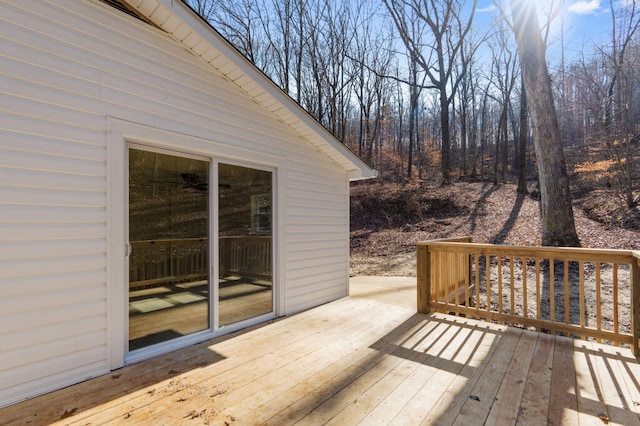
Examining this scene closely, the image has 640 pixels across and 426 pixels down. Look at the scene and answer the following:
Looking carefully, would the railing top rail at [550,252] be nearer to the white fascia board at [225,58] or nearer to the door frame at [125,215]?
the white fascia board at [225,58]

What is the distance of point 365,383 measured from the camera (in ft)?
8.42

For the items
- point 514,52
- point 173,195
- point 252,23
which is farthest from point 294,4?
point 173,195

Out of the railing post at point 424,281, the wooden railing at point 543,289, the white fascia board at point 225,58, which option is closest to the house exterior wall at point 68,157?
the white fascia board at point 225,58

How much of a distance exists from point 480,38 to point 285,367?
1822cm

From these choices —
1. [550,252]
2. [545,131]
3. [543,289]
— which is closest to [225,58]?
[550,252]

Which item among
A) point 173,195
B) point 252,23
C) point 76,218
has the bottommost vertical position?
point 76,218

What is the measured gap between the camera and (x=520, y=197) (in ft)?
44.4

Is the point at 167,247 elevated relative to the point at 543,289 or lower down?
elevated

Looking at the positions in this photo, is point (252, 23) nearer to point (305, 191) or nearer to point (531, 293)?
point (305, 191)

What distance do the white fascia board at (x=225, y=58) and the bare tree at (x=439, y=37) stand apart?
1204 centimetres

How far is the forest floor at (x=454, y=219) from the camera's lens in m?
8.85

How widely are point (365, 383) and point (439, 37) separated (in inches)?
607

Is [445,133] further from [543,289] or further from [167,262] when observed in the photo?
[167,262]

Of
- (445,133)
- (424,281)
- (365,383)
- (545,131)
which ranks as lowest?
(365,383)
